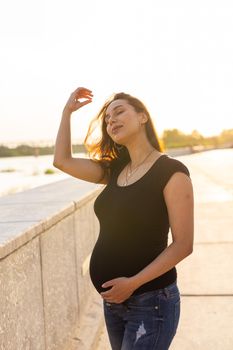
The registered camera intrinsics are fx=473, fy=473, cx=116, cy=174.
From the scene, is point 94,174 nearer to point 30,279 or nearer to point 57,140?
point 57,140

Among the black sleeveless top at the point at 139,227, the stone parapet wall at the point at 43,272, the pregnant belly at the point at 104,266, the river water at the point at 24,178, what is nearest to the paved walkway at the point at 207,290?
the stone parapet wall at the point at 43,272

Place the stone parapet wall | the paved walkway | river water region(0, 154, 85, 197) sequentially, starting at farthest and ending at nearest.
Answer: river water region(0, 154, 85, 197) < the paved walkway < the stone parapet wall

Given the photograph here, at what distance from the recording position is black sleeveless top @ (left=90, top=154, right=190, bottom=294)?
2105 millimetres

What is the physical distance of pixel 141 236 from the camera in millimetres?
2150

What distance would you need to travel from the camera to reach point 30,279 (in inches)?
105

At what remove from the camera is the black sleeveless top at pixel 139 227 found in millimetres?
2105

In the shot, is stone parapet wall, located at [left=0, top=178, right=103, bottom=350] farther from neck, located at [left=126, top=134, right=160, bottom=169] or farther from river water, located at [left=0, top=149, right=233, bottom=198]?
river water, located at [left=0, top=149, right=233, bottom=198]

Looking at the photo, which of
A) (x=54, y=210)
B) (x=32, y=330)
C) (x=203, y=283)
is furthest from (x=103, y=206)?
(x=203, y=283)

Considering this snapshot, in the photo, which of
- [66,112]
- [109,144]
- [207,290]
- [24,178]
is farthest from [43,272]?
[24,178]

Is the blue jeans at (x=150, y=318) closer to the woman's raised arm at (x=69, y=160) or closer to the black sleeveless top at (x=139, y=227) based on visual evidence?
the black sleeveless top at (x=139, y=227)

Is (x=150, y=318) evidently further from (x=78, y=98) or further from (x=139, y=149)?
(x=78, y=98)

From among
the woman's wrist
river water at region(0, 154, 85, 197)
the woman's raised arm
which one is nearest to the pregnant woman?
the woman's raised arm

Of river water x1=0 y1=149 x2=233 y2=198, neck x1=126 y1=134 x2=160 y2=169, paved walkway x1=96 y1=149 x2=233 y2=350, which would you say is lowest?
river water x1=0 y1=149 x2=233 y2=198

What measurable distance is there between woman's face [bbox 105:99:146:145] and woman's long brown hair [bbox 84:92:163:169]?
59mm
